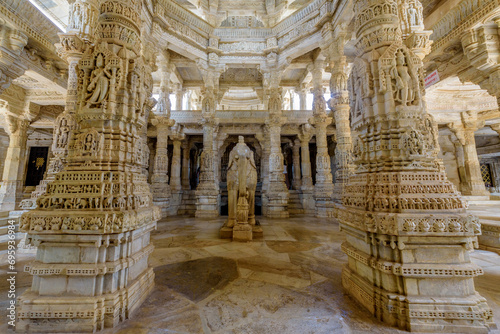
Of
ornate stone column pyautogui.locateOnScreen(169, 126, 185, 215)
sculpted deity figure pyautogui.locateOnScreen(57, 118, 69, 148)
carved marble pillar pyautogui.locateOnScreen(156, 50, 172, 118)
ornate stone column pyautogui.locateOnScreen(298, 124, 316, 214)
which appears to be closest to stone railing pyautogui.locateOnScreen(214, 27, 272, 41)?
carved marble pillar pyautogui.locateOnScreen(156, 50, 172, 118)

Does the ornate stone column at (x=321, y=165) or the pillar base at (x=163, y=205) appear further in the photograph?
the pillar base at (x=163, y=205)

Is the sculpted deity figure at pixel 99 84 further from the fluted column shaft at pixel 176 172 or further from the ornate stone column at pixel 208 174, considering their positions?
the fluted column shaft at pixel 176 172

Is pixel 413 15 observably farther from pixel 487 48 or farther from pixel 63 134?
pixel 63 134

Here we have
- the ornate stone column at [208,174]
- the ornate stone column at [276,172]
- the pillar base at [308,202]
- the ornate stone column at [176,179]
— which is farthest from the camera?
the ornate stone column at [176,179]

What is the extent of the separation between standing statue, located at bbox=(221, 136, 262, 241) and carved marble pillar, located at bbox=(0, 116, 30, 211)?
442 inches

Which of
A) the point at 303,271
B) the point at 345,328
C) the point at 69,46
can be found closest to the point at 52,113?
the point at 69,46

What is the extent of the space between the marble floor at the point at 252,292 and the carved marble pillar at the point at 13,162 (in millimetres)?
8410

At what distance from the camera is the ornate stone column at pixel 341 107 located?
822 centimetres

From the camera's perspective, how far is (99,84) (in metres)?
2.48

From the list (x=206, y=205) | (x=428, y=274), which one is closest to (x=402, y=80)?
(x=428, y=274)

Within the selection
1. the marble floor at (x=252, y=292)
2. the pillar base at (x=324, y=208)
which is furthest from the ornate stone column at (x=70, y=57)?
the pillar base at (x=324, y=208)

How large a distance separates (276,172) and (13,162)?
1340 centimetres

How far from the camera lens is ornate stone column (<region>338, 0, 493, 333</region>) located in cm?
198

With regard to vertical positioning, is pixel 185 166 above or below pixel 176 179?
above
